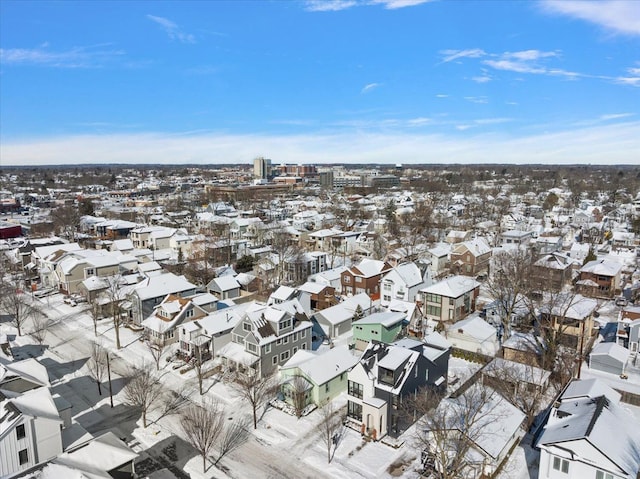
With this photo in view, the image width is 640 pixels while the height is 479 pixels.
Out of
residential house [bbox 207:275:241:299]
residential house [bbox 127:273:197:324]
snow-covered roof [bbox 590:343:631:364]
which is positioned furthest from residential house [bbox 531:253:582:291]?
residential house [bbox 127:273:197:324]

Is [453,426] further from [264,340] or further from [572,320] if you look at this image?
[572,320]

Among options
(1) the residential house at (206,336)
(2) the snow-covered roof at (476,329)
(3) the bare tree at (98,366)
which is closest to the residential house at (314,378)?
(1) the residential house at (206,336)

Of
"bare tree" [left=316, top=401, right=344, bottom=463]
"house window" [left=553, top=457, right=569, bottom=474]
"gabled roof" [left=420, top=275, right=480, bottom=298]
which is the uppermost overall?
"gabled roof" [left=420, top=275, right=480, bottom=298]

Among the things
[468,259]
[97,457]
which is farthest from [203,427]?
[468,259]

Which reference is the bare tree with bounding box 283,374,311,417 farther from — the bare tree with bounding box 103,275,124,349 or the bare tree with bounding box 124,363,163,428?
the bare tree with bounding box 103,275,124,349

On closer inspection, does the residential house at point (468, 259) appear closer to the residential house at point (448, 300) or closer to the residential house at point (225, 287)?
the residential house at point (448, 300)
